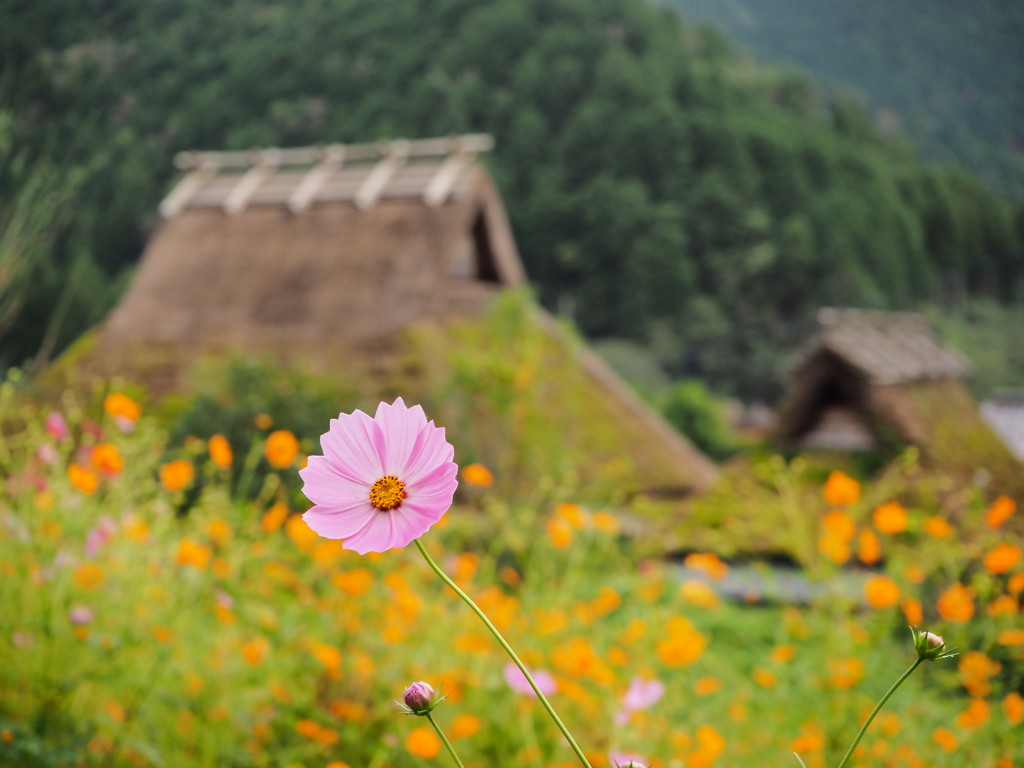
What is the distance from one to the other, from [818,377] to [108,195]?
8442 mm

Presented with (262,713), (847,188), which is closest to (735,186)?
(847,188)

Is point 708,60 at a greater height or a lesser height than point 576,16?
lesser

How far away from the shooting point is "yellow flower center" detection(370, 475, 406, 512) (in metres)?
0.54

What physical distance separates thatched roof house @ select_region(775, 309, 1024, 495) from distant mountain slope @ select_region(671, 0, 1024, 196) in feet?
6.07

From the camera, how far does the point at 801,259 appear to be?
26.7 meters

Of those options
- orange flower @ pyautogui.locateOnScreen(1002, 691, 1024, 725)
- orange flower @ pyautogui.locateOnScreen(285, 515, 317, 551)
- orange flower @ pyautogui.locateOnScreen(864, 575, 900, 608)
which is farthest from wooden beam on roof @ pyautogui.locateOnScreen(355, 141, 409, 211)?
orange flower @ pyautogui.locateOnScreen(1002, 691, 1024, 725)

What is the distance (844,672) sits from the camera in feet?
6.70

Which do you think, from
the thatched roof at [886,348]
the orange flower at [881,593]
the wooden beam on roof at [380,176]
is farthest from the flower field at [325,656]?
the wooden beam on roof at [380,176]

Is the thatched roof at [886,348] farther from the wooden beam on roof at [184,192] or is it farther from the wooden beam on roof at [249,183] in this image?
the wooden beam on roof at [184,192]

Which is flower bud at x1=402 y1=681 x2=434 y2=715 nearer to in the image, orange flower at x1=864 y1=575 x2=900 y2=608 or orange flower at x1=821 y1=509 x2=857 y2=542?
orange flower at x1=864 y1=575 x2=900 y2=608

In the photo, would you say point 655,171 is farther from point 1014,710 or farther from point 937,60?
point 1014,710

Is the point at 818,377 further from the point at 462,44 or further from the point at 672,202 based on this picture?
the point at 462,44

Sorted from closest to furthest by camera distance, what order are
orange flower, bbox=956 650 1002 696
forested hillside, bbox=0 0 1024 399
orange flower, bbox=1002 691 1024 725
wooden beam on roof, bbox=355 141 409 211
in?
orange flower, bbox=1002 691 1024 725 → orange flower, bbox=956 650 1002 696 → wooden beam on roof, bbox=355 141 409 211 → forested hillside, bbox=0 0 1024 399

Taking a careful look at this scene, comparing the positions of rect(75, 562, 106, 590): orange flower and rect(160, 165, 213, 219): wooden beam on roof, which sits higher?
rect(75, 562, 106, 590): orange flower
